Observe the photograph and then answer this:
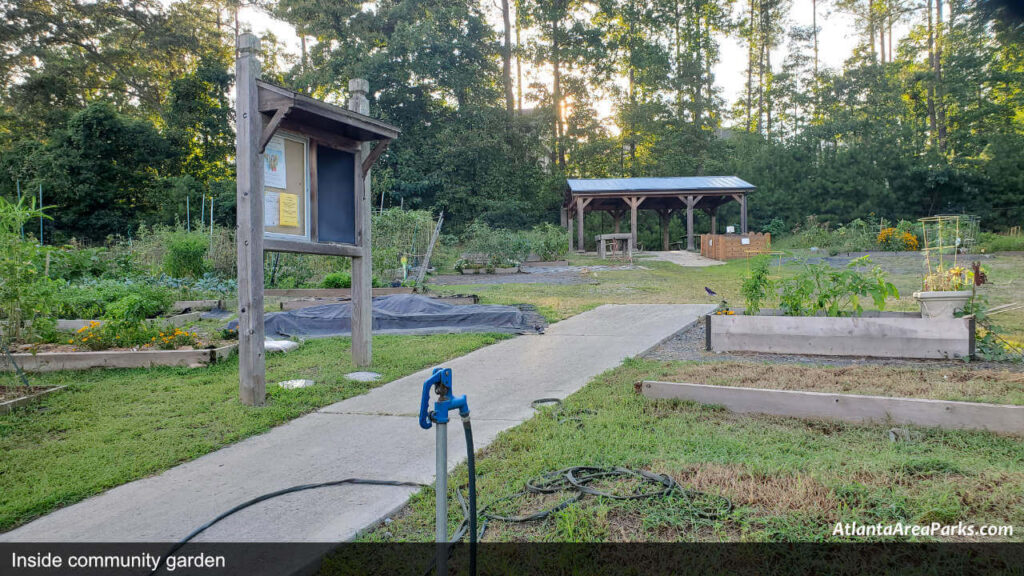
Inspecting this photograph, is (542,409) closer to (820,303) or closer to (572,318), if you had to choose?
(820,303)

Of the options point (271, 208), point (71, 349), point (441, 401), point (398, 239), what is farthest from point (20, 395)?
point (398, 239)

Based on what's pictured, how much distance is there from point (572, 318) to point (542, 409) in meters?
4.83

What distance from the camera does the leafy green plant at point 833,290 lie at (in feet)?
18.6

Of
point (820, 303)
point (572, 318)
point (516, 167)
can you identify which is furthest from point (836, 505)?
point (516, 167)

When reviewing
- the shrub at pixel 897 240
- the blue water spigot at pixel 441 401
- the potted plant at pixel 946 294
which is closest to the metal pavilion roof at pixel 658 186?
the shrub at pixel 897 240

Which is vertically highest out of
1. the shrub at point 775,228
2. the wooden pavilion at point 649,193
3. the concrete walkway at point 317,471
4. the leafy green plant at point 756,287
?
the wooden pavilion at point 649,193

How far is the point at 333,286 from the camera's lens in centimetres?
1189

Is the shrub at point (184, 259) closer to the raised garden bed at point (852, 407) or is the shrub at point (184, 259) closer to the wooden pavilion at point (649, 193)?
the raised garden bed at point (852, 407)

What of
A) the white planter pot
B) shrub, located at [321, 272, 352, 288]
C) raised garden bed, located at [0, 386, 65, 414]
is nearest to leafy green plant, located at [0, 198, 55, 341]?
raised garden bed, located at [0, 386, 65, 414]

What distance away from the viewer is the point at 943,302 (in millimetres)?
5715

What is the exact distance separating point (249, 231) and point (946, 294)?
6182 millimetres

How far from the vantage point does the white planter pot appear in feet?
18.4

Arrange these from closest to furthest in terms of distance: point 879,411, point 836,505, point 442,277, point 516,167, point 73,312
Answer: point 836,505 < point 879,411 < point 73,312 < point 442,277 < point 516,167

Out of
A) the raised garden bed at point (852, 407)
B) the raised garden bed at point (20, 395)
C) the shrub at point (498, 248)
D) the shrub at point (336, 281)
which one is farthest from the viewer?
the shrub at point (498, 248)
